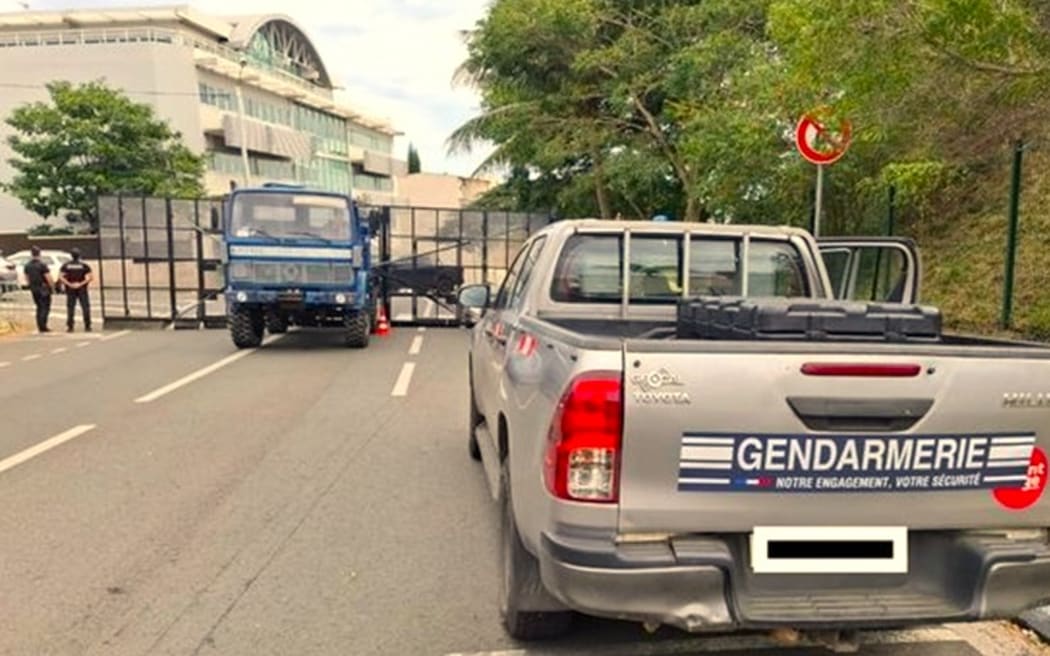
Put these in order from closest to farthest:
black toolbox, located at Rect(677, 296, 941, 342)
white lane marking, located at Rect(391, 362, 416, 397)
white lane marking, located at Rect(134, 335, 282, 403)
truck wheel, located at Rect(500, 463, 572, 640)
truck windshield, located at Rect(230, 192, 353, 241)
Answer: black toolbox, located at Rect(677, 296, 941, 342)
truck wheel, located at Rect(500, 463, 572, 640)
white lane marking, located at Rect(134, 335, 282, 403)
white lane marking, located at Rect(391, 362, 416, 397)
truck windshield, located at Rect(230, 192, 353, 241)

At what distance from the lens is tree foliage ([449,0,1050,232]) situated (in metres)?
5.66

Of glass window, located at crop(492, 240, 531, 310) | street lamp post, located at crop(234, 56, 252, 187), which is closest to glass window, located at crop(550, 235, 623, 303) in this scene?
glass window, located at crop(492, 240, 531, 310)

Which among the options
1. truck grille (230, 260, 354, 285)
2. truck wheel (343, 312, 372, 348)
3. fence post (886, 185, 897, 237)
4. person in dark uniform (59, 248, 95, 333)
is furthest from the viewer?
person in dark uniform (59, 248, 95, 333)

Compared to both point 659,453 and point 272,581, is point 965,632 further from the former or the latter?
point 272,581

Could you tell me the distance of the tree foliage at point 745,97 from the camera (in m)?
5.66

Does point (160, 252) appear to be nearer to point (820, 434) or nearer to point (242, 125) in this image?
point (820, 434)

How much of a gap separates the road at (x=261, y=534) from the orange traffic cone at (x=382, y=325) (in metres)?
6.98

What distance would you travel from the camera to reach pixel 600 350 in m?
2.64

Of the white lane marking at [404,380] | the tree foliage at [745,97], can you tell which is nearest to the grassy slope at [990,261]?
the tree foliage at [745,97]

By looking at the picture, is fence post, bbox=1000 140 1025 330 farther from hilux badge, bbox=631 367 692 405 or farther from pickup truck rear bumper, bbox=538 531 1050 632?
hilux badge, bbox=631 367 692 405

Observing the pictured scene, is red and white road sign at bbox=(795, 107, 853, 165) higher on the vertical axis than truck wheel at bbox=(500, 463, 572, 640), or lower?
higher

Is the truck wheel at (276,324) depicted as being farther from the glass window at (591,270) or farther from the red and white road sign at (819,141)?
the glass window at (591,270)

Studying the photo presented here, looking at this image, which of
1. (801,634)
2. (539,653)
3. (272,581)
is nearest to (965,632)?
(801,634)

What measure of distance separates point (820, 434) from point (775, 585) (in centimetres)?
54
